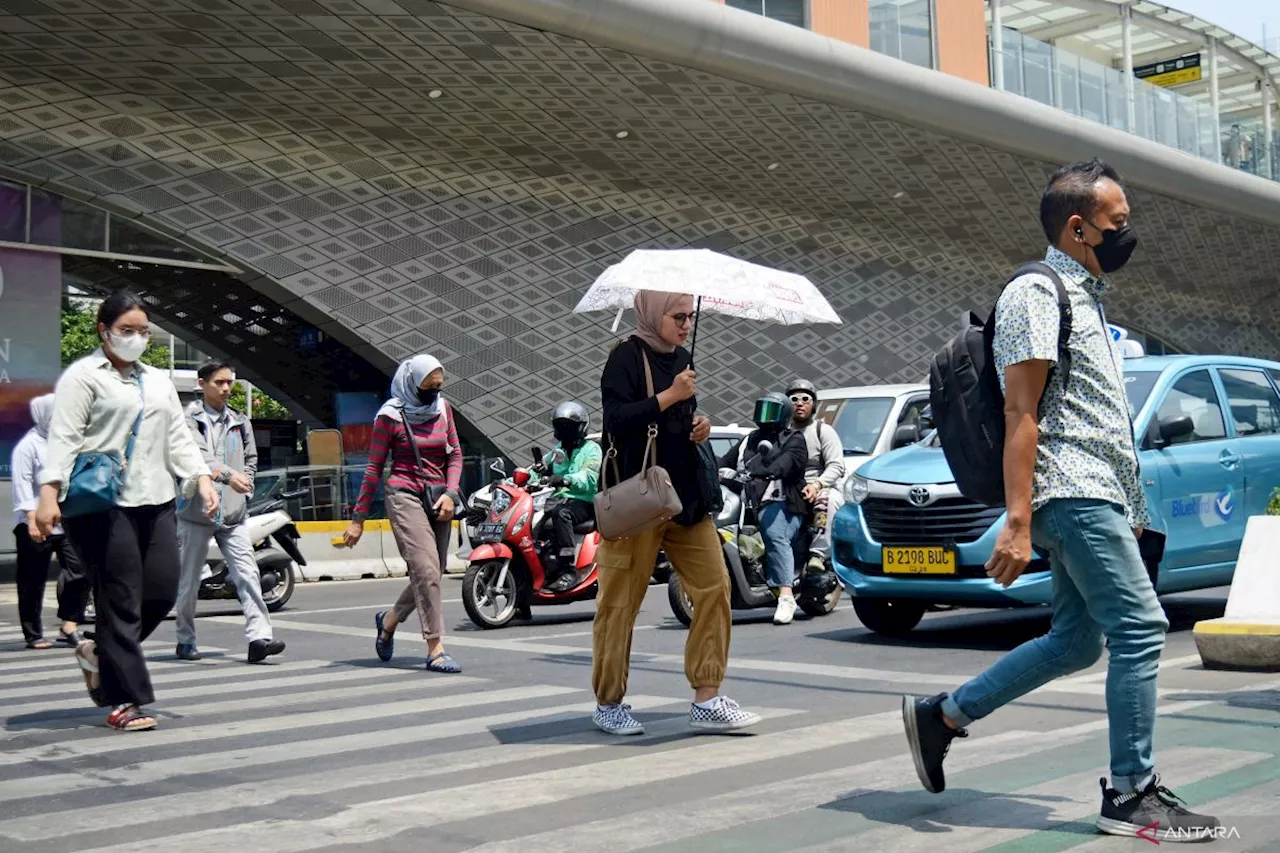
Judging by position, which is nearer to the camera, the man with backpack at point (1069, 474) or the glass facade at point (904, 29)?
the man with backpack at point (1069, 474)

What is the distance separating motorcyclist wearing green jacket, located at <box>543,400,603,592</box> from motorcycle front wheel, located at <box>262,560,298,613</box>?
3.23 meters

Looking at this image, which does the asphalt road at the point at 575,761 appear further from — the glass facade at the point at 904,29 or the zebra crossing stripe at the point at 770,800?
the glass facade at the point at 904,29

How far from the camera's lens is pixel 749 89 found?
22.2 meters

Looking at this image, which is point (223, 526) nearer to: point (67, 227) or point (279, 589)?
point (279, 589)

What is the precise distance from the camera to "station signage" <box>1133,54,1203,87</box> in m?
38.1

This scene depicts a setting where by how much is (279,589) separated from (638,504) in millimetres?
8458

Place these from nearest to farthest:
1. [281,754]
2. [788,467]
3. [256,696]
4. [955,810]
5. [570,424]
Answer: [955,810] < [281,754] < [256,696] < [788,467] < [570,424]

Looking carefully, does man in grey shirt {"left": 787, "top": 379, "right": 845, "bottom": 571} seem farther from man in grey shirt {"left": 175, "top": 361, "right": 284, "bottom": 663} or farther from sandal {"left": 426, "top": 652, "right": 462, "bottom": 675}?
man in grey shirt {"left": 175, "top": 361, "right": 284, "bottom": 663}

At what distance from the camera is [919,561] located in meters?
9.26

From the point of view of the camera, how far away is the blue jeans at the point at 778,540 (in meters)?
Answer: 11.0

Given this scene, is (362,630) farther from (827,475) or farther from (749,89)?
(749,89)

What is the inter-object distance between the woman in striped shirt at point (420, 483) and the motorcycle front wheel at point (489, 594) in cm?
204

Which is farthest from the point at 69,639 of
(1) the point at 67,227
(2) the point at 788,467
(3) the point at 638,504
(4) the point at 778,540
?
(1) the point at 67,227

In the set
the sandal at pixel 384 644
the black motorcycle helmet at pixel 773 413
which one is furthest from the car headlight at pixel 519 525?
the sandal at pixel 384 644
